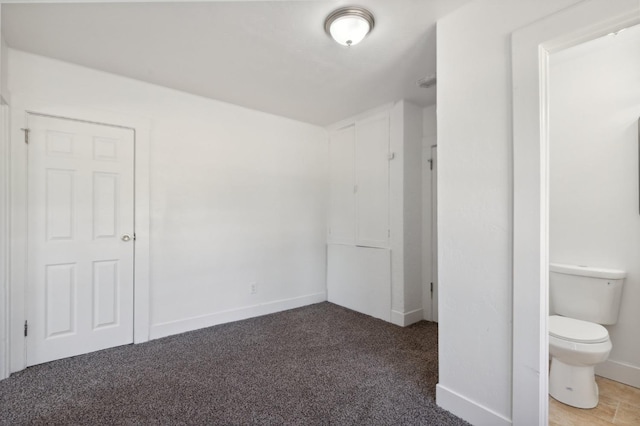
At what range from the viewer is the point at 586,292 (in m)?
2.18

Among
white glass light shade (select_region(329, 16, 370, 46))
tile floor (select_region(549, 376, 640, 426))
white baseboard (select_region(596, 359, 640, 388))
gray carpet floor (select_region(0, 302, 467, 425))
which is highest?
white glass light shade (select_region(329, 16, 370, 46))

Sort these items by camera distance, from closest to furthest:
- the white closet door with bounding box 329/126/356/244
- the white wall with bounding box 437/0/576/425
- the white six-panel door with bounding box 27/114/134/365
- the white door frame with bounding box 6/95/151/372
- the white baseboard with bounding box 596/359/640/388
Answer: the white wall with bounding box 437/0/576/425, the white baseboard with bounding box 596/359/640/388, the white door frame with bounding box 6/95/151/372, the white six-panel door with bounding box 27/114/134/365, the white closet door with bounding box 329/126/356/244

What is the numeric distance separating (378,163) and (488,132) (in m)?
1.89

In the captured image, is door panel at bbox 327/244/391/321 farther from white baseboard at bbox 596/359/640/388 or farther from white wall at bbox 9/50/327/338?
white baseboard at bbox 596/359/640/388

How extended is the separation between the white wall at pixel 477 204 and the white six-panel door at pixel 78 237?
105 inches

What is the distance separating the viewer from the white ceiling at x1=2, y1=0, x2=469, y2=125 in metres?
1.79

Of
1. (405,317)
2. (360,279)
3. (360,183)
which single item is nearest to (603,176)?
(405,317)

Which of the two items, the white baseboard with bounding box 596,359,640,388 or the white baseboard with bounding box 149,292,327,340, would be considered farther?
the white baseboard with bounding box 149,292,327,340

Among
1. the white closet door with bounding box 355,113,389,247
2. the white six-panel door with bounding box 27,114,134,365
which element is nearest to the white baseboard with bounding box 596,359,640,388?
the white closet door with bounding box 355,113,389,247

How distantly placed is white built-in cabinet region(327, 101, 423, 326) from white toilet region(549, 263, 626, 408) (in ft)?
4.24

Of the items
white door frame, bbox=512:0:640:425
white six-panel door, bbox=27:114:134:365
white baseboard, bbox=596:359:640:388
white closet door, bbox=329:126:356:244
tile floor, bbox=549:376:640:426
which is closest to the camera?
white door frame, bbox=512:0:640:425

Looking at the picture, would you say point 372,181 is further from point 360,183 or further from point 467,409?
point 467,409

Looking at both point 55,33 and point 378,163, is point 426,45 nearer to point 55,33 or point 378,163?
point 378,163

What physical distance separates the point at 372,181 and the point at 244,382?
2449 mm
